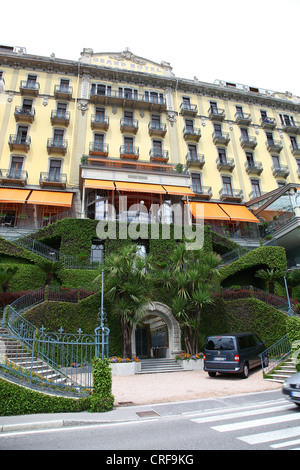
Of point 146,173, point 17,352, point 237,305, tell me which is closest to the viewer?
point 17,352

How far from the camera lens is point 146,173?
2777 cm

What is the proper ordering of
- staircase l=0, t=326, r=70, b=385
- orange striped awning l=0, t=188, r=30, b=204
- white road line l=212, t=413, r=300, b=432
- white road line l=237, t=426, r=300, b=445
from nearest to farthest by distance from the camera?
white road line l=237, t=426, r=300, b=445 → white road line l=212, t=413, r=300, b=432 → staircase l=0, t=326, r=70, b=385 → orange striped awning l=0, t=188, r=30, b=204

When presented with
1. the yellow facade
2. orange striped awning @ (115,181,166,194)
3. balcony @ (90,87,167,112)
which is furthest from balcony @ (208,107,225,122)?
orange striped awning @ (115,181,166,194)

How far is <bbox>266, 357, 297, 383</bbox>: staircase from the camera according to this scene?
461 inches

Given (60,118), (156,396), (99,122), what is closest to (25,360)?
(156,396)

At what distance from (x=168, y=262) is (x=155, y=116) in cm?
1933

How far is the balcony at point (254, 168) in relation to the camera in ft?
109

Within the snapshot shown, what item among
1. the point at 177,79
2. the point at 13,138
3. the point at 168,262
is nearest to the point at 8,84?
the point at 13,138

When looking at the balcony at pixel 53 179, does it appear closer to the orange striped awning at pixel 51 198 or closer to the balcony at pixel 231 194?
the orange striped awning at pixel 51 198

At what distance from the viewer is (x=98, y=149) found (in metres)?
29.8

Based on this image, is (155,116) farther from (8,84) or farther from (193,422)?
(193,422)

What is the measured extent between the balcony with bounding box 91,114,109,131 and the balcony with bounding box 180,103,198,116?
886 cm

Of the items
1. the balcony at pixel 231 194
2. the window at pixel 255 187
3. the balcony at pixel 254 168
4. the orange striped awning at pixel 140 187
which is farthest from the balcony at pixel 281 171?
the orange striped awning at pixel 140 187

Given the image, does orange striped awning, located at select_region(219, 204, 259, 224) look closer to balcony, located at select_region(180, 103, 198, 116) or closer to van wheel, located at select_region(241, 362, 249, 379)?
balcony, located at select_region(180, 103, 198, 116)
